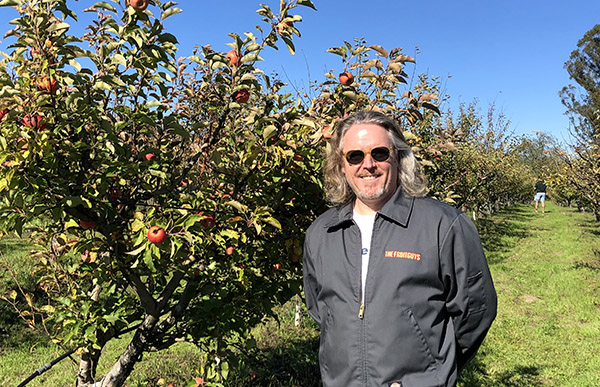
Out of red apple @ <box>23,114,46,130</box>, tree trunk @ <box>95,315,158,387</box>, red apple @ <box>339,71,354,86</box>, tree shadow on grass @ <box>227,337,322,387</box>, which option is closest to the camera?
red apple @ <box>23,114,46,130</box>

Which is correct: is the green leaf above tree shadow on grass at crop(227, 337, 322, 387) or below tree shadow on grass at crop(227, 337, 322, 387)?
above

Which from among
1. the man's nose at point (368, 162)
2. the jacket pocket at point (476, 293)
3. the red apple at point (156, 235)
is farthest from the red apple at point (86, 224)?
the jacket pocket at point (476, 293)

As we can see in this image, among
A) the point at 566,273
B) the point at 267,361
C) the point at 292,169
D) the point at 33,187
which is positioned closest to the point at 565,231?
the point at 566,273

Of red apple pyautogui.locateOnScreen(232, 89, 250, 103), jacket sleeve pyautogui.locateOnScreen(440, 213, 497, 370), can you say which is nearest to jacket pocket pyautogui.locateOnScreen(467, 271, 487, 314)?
jacket sleeve pyautogui.locateOnScreen(440, 213, 497, 370)

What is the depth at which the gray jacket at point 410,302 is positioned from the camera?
5.07 feet

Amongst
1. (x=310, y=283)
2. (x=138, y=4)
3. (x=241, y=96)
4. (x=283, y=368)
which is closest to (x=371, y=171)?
(x=310, y=283)

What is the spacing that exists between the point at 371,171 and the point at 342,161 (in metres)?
0.27

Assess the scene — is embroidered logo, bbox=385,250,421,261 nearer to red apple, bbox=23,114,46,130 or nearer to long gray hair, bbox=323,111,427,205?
long gray hair, bbox=323,111,427,205

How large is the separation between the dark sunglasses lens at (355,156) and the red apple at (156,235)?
0.89 meters

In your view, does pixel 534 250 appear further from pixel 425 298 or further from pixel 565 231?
pixel 425 298

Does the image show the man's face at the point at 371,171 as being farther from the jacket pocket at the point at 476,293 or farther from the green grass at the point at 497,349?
the green grass at the point at 497,349

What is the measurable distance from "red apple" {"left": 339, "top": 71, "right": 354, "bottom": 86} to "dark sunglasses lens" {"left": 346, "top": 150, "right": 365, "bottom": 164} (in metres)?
0.70

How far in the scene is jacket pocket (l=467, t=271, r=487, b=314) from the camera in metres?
1.61

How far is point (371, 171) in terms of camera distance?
180 cm
